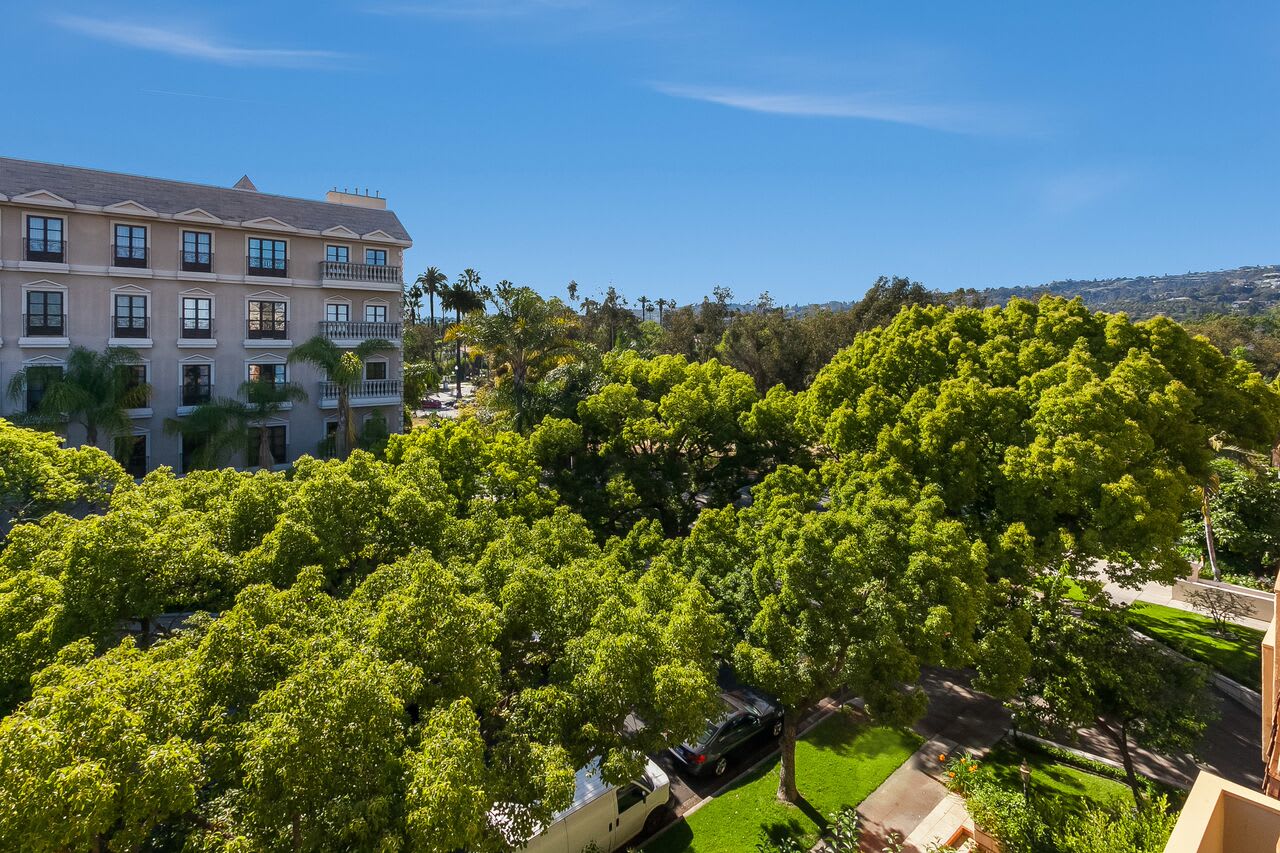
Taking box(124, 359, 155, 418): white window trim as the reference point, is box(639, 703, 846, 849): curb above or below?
below

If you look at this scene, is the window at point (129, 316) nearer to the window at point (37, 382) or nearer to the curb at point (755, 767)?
the window at point (37, 382)

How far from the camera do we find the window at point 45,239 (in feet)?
79.5

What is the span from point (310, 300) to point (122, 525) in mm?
23652

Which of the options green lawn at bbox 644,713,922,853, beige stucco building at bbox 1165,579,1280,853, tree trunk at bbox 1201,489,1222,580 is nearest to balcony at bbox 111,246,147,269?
green lawn at bbox 644,713,922,853

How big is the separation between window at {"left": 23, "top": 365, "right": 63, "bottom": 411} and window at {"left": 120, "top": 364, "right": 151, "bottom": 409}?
6.54 ft

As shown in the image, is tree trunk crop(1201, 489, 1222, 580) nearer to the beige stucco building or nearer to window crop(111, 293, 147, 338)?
the beige stucco building

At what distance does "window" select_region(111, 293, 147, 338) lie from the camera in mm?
26109

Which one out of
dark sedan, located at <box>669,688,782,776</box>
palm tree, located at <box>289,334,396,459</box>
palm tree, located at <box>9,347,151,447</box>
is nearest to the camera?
dark sedan, located at <box>669,688,782,776</box>

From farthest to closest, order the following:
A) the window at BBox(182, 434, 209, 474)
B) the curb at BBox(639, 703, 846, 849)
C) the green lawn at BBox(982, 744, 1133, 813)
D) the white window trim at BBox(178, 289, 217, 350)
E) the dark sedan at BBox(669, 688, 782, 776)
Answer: the white window trim at BBox(178, 289, 217, 350)
the window at BBox(182, 434, 209, 474)
the dark sedan at BBox(669, 688, 782, 776)
the green lawn at BBox(982, 744, 1133, 813)
the curb at BBox(639, 703, 846, 849)

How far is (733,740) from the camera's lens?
14164mm

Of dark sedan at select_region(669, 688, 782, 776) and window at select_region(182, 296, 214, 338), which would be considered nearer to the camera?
dark sedan at select_region(669, 688, 782, 776)

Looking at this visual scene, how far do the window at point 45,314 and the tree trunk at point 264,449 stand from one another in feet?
25.0

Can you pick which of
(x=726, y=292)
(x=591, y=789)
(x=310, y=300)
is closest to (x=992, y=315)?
(x=591, y=789)

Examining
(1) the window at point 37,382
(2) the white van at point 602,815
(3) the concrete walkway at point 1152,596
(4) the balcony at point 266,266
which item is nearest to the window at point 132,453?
(1) the window at point 37,382
